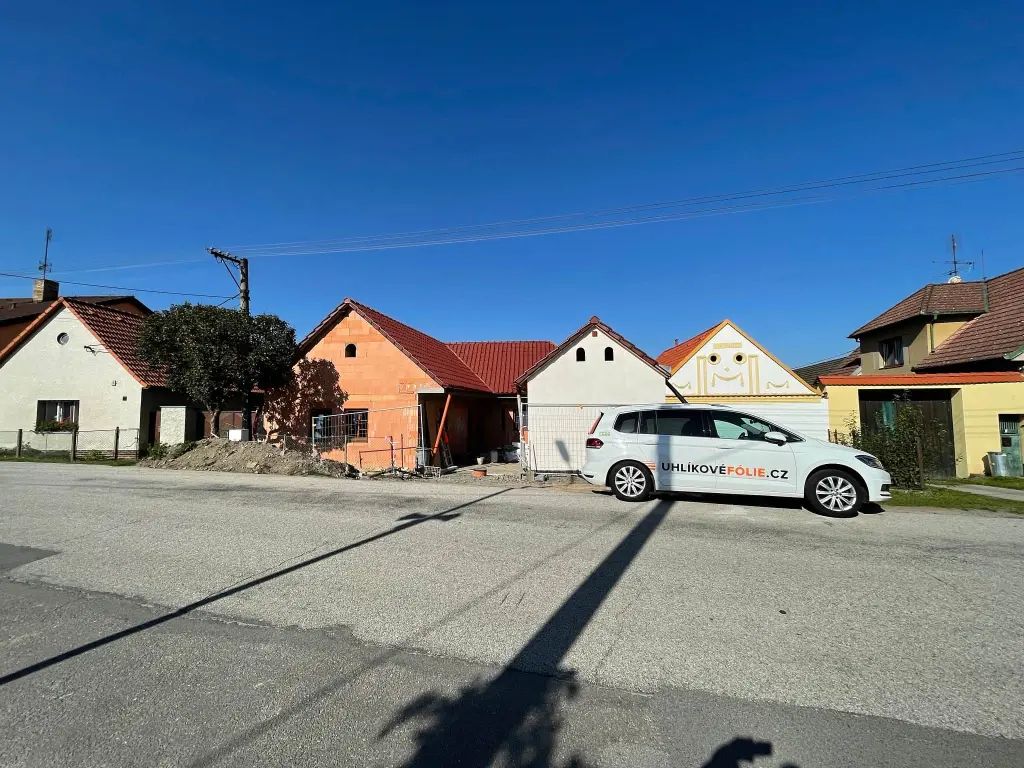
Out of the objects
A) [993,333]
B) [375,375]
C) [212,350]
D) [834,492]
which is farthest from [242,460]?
[993,333]

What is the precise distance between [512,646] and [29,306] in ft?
134

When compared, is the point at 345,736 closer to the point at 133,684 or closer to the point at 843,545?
the point at 133,684

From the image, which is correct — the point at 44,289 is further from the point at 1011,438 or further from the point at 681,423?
the point at 1011,438

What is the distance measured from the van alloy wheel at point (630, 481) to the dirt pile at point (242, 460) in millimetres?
8166

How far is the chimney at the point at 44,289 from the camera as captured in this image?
3084 cm

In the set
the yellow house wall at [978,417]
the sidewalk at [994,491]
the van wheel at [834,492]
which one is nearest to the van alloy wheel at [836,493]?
the van wheel at [834,492]

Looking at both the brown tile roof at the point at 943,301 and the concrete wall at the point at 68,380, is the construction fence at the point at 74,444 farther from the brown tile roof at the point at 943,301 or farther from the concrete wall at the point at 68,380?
the brown tile roof at the point at 943,301

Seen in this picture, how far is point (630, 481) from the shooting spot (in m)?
9.89

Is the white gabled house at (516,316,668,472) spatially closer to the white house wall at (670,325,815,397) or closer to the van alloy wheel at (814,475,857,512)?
the white house wall at (670,325,815,397)

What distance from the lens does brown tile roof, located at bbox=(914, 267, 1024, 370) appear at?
56.2 feet

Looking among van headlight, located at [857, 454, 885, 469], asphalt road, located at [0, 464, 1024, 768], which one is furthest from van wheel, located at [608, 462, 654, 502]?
van headlight, located at [857, 454, 885, 469]

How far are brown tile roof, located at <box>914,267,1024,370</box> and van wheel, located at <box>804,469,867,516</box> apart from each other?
12.6 m

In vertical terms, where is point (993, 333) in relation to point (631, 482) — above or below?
above

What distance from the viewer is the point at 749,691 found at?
10.7 ft
